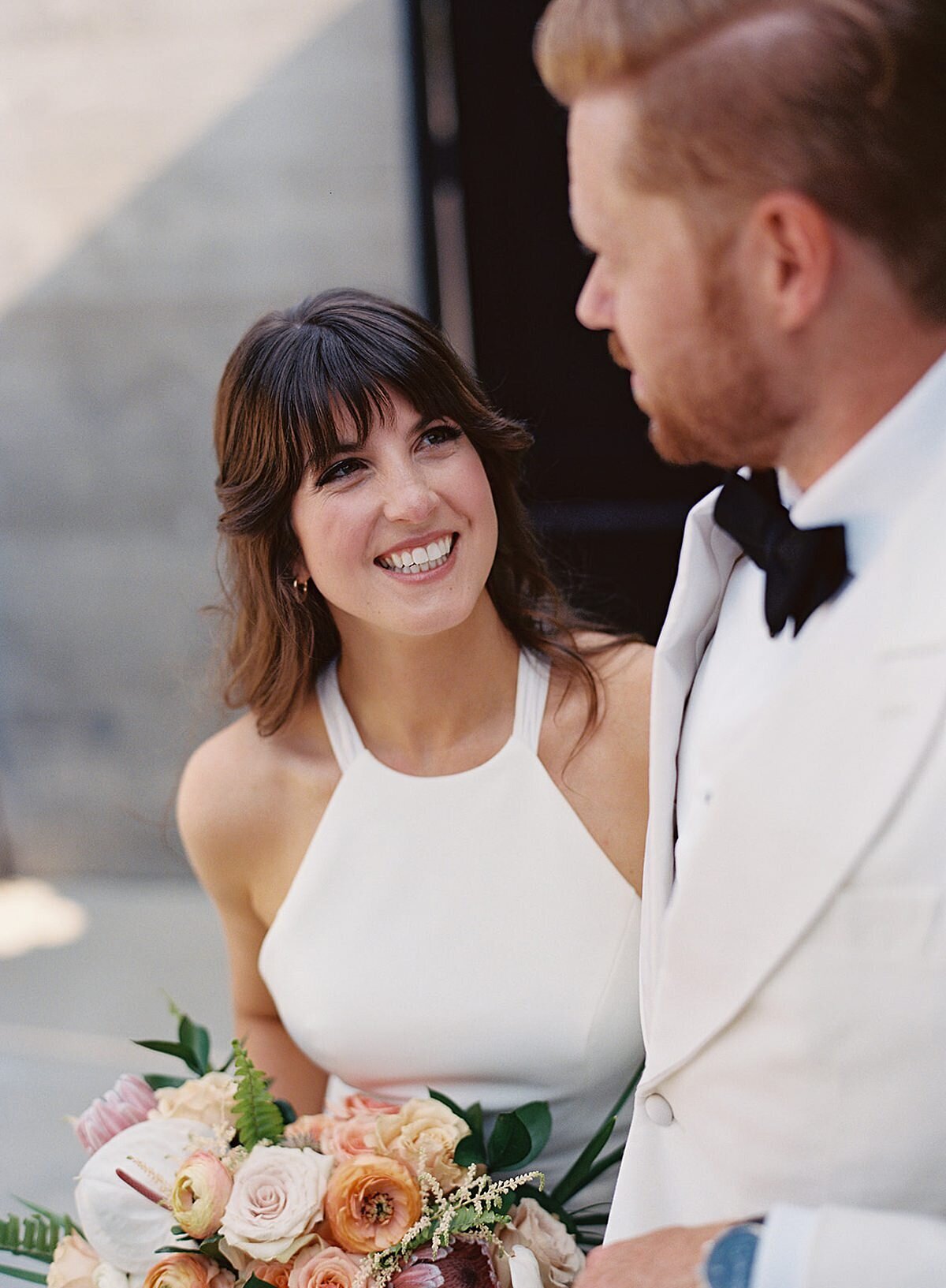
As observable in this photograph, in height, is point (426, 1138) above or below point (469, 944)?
below

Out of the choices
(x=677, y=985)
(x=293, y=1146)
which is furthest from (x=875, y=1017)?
(x=293, y=1146)

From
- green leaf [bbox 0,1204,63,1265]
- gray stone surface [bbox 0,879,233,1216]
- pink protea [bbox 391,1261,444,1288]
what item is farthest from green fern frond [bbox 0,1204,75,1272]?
gray stone surface [bbox 0,879,233,1216]

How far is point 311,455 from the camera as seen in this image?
5.64 feet

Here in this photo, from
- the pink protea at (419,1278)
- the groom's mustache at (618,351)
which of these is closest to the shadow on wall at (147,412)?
the pink protea at (419,1278)

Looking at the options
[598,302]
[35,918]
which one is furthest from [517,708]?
[35,918]

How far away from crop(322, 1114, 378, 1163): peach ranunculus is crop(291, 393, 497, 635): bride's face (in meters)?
Result: 0.60

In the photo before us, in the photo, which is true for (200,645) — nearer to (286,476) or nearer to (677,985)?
(286,476)

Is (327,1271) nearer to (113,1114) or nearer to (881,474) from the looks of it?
(113,1114)

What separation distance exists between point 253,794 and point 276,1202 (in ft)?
2.22

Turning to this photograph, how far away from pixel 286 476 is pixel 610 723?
57 cm

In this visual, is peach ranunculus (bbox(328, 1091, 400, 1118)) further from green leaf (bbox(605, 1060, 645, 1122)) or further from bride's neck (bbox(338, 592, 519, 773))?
bride's neck (bbox(338, 592, 519, 773))

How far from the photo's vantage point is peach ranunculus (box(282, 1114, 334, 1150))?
5.13 ft

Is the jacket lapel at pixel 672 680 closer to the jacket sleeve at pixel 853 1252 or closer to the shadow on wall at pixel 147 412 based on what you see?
the jacket sleeve at pixel 853 1252

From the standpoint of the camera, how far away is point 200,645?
Result: 437cm
